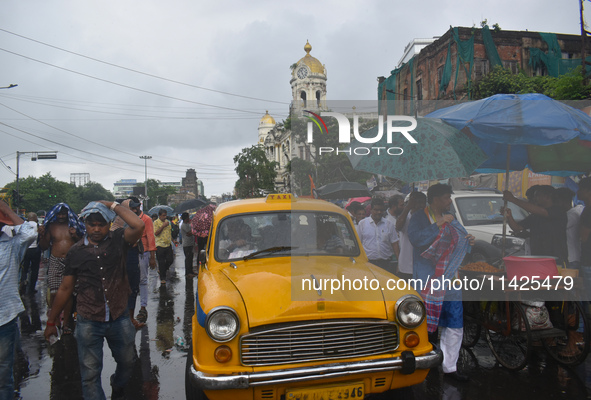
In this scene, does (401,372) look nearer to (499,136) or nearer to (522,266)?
Result: (522,266)

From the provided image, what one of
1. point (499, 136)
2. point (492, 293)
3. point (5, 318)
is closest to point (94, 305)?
point (5, 318)

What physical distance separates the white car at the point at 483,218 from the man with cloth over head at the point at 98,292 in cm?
633

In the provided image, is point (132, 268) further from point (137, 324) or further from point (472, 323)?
point (472, 323)

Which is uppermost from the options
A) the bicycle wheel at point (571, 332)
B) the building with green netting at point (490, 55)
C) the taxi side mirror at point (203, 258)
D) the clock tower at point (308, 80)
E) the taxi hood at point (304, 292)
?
the clock tower at point (308, 80)

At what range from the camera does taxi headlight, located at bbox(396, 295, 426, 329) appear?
343 cm

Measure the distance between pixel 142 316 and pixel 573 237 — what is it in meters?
6.39

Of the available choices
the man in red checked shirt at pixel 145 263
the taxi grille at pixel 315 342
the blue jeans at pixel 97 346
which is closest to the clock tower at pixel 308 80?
the man in red checked shirt at pixel 145 263

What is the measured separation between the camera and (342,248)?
15.4 ft

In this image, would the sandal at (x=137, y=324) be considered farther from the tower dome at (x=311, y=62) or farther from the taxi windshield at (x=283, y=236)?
the tower dome at (x=311, y=62)

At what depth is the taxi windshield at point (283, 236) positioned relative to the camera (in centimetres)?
450

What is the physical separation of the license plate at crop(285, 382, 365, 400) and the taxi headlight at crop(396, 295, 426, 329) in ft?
1.90

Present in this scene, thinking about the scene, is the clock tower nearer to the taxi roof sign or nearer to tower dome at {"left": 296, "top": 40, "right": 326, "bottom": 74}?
tower dome at {"left": 296, "top": 40, "right": 326, "bottom": 74}

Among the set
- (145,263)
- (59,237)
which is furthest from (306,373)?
(145,263)

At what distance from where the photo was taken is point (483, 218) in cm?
898
